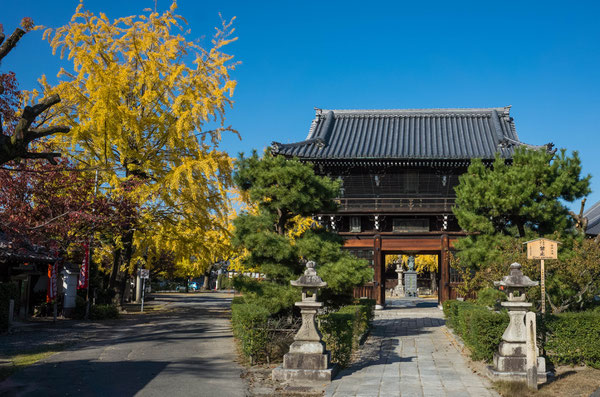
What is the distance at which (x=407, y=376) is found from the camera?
10867 millimetres

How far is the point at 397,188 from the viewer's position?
2877 centimetres

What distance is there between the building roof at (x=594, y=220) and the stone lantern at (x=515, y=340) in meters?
21.4

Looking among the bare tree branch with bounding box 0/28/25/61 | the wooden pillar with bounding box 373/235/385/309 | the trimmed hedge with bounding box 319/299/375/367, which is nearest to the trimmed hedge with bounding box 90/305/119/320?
the trimmed hedge with bounding box 319/299/375/367

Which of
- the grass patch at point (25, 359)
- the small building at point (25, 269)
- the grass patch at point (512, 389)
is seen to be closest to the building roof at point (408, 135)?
the small building at point (25, 269)

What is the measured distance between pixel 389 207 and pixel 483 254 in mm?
11941

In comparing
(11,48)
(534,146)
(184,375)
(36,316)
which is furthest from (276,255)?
(534,146)

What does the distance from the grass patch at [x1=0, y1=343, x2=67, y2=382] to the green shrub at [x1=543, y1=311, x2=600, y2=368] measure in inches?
461

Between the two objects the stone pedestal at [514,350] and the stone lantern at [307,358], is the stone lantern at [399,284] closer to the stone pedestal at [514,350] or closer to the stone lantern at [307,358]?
the stone pedestal at [514,350]

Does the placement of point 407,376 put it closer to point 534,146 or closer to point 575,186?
point 575,186

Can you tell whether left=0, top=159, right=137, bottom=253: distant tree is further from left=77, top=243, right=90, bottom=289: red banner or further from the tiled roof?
left=77, top=243, right=90, bottom=289: red banner

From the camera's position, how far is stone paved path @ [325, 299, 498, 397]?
31.3 ft

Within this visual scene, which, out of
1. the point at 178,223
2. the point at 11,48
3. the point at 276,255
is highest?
the point at 11,48

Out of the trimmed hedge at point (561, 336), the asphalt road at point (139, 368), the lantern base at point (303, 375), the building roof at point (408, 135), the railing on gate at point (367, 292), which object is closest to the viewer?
the asphalt road at point (139, 368)

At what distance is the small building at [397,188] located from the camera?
28.2 m
